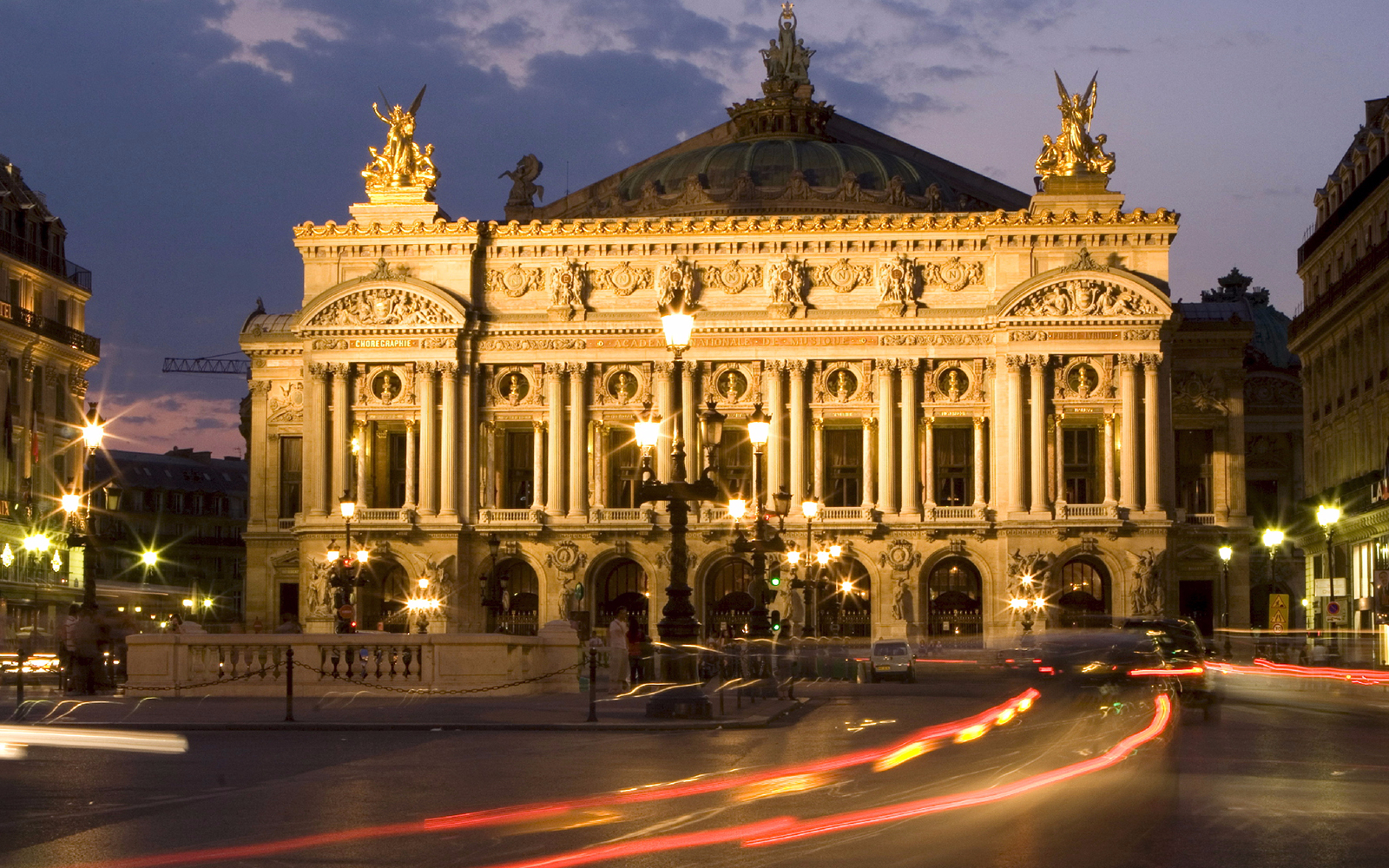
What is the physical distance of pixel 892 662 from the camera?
65500 millimetres

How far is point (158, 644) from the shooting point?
47.7 m

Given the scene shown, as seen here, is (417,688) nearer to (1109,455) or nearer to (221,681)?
(221,681)

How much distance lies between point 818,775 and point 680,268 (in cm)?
6664

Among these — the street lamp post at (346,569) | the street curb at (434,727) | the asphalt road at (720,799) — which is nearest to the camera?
the asphalt road at (720,799)

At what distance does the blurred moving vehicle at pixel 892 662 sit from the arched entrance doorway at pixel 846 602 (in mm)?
22629

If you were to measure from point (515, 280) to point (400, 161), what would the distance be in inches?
315

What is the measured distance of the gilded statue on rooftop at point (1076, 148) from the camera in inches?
3642

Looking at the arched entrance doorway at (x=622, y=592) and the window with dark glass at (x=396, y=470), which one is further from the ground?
the window with dark glass at (x=396, y=470)

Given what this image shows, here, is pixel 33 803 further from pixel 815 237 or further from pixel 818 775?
pixel 815 237

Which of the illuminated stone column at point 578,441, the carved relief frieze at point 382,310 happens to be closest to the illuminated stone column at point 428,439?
the carved relief frieze at point 382,310

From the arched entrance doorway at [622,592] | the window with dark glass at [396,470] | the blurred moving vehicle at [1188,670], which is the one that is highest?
the window with dark glass at [396,470]

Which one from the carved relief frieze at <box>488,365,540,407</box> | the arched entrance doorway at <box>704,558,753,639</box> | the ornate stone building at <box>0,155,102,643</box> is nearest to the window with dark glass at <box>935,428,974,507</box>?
the arched entrance doorway at <box>704,558,753,639</box>

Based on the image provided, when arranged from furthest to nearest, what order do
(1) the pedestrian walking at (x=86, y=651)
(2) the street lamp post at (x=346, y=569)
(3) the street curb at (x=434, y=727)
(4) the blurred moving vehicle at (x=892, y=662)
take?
(4) the blurred moving vehicle at (x=892, y=662) < (2) the street lamp post at (x=346, y=569) < (1) the pedestrian walking at (x=86, y=651) < (3) the street curb at (x=434, y=727)

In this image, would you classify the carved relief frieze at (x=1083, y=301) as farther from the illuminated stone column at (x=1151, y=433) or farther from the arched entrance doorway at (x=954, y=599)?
the arched entrance doorway at (x=954, y=599)
